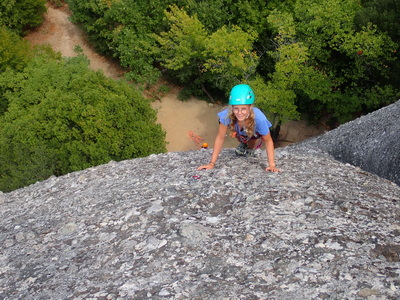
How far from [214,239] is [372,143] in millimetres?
8842

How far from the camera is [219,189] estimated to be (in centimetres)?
951

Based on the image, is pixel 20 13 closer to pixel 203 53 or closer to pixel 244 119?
pixel 203 53

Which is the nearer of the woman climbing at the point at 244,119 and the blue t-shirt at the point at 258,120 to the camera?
the woman climbing at the point at 244,119

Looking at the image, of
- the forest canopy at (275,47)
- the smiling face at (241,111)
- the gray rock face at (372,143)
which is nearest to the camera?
the smiling face at (241,111)

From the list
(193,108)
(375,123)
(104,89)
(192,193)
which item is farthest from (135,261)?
(193,108)

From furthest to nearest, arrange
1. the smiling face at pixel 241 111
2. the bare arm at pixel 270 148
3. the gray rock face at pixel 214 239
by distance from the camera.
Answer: the bare arm at pixel 270 148, the smiling face at pixel 241 111, the gray rock face at pixel 214 239

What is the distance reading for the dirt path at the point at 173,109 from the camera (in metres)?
31.7

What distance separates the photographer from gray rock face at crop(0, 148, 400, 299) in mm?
6594

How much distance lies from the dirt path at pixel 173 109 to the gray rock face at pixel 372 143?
14.3 m

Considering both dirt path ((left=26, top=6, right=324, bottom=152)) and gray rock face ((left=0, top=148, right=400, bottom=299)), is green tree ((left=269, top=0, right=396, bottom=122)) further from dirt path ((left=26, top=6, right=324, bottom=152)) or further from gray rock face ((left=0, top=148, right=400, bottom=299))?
gray rock face ((left=0, top=148, right=400, bottom=299))

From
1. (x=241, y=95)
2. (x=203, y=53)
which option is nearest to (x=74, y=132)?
(x=203, y=53)

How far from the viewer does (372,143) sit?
13953 mm

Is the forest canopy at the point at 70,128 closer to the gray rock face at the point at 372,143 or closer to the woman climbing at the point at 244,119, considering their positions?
the gray rock face at the point at 372,143

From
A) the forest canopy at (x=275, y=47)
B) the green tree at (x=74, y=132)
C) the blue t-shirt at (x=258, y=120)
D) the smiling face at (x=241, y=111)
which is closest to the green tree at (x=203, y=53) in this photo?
the forest canopy at (x=275, y=47)
